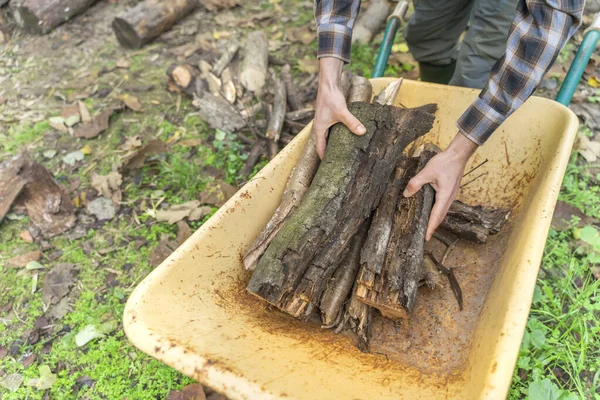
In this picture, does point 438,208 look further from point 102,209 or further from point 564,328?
point 102,209

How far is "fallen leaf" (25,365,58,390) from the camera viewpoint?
2178mm

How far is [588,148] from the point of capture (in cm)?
309

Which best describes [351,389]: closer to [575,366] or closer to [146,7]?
[575,366]

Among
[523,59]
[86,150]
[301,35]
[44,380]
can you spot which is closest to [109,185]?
[86,150]

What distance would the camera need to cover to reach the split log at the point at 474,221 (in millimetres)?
2025

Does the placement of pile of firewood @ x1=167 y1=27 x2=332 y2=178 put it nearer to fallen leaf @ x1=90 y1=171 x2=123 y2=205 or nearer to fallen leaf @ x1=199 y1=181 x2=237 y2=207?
fallen leaf @ x1=199 y1=181 x2=237 y2=207

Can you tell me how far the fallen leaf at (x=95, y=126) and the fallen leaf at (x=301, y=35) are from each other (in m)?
1.87

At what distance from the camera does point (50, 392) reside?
2.17m

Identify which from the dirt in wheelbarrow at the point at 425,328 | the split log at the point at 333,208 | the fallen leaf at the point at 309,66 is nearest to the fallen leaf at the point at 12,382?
the dirt in wheelbarrow at the point at 425,328

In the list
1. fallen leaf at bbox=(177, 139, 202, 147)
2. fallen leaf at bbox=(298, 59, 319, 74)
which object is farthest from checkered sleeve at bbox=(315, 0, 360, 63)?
fallen leaf at bbox=(298, 59, 319, 74)

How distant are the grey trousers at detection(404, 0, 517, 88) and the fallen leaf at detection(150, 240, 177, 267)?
6.74 feet

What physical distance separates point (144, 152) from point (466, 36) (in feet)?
7.66

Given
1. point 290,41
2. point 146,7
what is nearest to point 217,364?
point 290,41

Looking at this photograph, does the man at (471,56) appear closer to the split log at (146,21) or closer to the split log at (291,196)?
the split log at (291,196)
